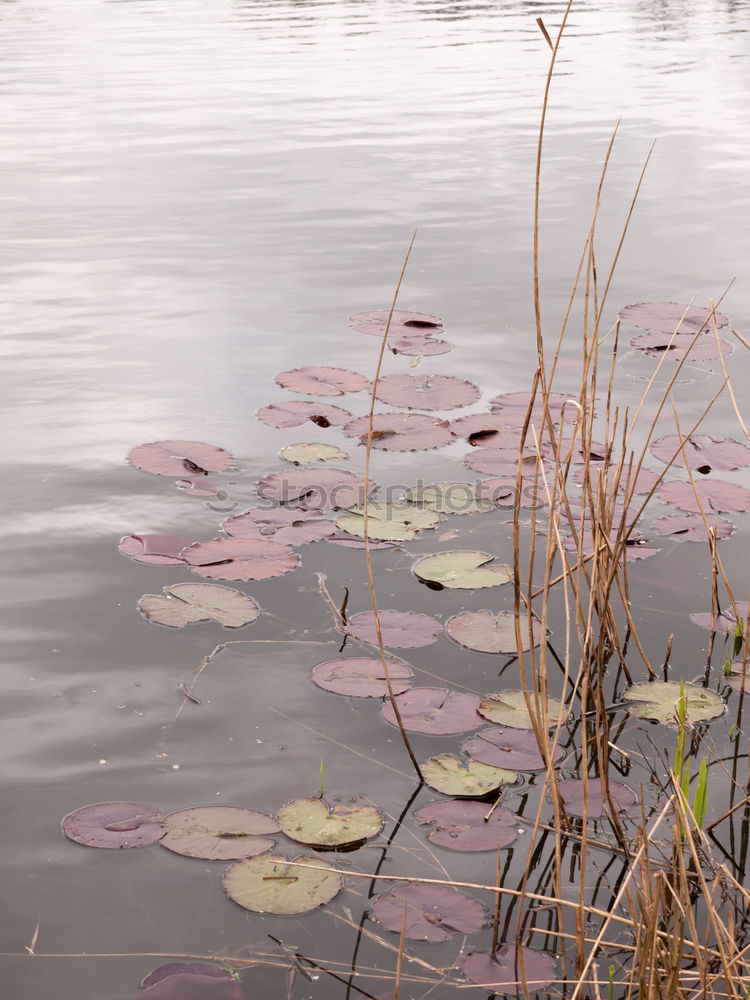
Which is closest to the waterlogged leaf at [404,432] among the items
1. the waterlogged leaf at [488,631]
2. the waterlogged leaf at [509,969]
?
the waterlogged leaf at [488,631]

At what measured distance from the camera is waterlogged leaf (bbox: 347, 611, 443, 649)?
9.00ft

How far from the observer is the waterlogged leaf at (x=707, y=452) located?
3.63m

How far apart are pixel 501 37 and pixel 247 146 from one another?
847cm

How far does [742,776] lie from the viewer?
2299 millimetres

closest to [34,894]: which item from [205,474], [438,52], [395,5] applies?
[205,474]

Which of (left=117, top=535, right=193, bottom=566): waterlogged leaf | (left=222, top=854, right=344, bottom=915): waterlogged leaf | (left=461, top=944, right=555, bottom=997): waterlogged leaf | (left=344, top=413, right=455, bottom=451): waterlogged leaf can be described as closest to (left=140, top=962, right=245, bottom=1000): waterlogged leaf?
(left=222, top=854, right=344, bottom=915): waterlogged leaf

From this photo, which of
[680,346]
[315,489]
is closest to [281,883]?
[315,489]

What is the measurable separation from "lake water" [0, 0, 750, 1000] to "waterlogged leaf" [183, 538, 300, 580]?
0.16 feet

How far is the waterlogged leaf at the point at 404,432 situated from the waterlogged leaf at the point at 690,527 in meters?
0.83

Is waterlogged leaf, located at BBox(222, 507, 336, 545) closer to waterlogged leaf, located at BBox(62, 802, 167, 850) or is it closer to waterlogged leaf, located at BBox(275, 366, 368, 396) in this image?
waterlogged leaf, located at BBox(275, 366, 368, 396)

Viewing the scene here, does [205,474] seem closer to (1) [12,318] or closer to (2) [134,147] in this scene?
(1) [12,318]

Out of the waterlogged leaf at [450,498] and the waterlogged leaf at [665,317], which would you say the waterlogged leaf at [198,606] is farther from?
the waterlogged leaf at [665,317]

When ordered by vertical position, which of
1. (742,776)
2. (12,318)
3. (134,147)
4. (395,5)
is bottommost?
(742,776)

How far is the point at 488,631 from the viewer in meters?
2.82
